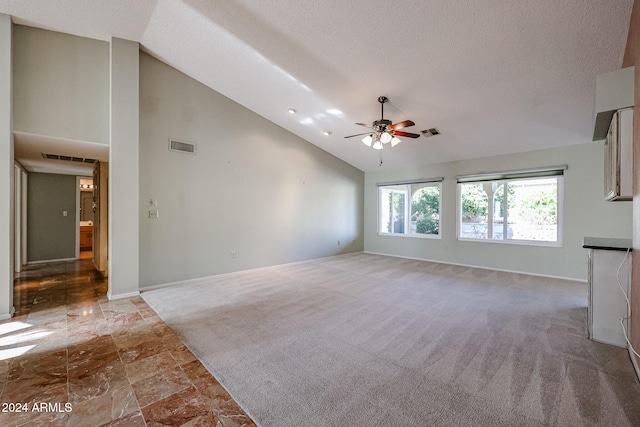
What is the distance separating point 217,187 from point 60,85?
2476mm

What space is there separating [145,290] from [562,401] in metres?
4.96

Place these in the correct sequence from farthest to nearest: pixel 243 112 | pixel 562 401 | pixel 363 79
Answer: pixel 243 112, pixel 363 79, pixel 562 401

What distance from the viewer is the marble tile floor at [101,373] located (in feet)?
5.31

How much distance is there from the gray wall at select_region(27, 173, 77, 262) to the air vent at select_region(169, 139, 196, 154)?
430 centimetres

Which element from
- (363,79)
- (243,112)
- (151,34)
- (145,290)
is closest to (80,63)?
(151,34)

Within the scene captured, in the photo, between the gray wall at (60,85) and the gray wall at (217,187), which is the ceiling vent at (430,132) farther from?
the gray wall at (60,85)

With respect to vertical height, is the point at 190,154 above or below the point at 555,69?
A: below

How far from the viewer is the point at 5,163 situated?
119 inches

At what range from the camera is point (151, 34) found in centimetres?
377

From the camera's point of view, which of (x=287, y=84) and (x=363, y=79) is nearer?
(x=363, y=79)

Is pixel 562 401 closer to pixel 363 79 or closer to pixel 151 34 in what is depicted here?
pixel 363 79

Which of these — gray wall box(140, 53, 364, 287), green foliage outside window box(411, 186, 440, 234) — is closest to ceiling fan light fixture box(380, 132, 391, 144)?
gray wall box(140, 53, 364, 287)

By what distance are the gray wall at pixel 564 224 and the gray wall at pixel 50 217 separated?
8.62 meters

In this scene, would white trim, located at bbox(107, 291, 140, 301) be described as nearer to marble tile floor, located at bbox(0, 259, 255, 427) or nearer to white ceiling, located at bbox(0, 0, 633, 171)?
marble tile floor, located at bbox(0, 259, 255, 427)
